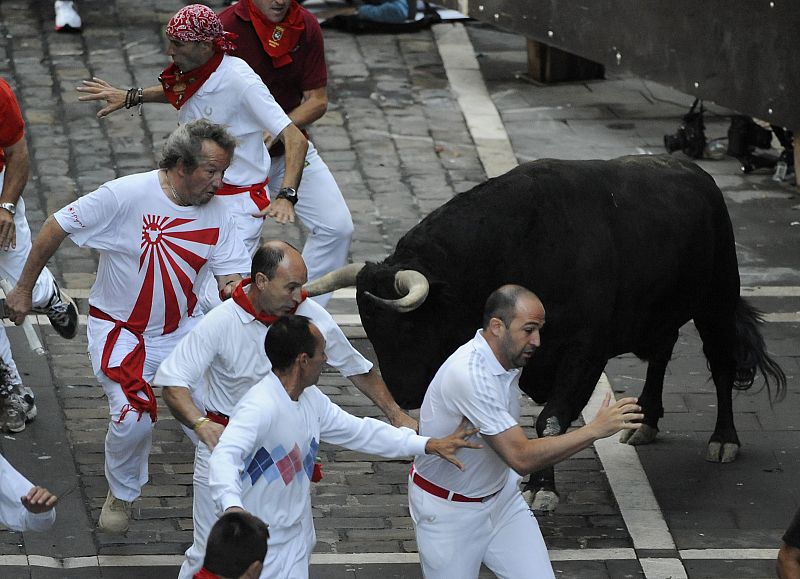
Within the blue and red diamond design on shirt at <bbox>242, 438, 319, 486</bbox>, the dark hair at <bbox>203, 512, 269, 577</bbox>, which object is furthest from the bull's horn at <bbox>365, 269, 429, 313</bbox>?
the dark hair at <bbox>203, 512, 269, 577</bbox>

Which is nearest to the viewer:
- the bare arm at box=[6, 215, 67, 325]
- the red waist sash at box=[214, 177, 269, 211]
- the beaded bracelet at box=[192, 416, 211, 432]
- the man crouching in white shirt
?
the man crouching in white shirt

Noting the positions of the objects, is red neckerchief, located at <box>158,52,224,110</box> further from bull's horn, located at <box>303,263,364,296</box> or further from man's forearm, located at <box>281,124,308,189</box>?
bull's horn, located at <box>303,263,364,296</box>

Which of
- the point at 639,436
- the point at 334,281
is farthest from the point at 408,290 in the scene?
the point at 639,436

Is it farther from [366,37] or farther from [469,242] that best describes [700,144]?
[469,242]

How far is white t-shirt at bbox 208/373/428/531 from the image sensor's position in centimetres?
566

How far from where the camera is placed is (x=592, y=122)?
15562 millimetres

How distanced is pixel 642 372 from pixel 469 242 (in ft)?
8.28

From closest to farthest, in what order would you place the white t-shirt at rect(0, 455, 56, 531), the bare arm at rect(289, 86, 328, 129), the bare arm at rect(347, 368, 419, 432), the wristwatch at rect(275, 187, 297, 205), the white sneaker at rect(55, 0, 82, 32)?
the white t-shirt at rect(0, 455, 56, 531)
the bare arm at rect(347, 368, 419, 432)
the wristwatch at rect(275, 187, 297, 205)
the bare arm at rect(289, 86, 328, 129)
the white sneaker at rect(55, 0, 82, 32)

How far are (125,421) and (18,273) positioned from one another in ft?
5.91

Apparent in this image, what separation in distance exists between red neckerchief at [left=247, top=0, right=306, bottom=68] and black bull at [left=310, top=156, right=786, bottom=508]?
69.4 inches

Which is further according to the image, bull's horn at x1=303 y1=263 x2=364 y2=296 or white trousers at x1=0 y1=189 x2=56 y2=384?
white trousers at x1=0 y1=189 x2=56 y2=384

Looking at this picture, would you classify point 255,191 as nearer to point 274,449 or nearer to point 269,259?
point 269,259

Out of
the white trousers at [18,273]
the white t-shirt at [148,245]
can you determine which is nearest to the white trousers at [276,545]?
the white t-shirt at [148,245]

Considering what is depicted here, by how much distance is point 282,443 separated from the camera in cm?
590
